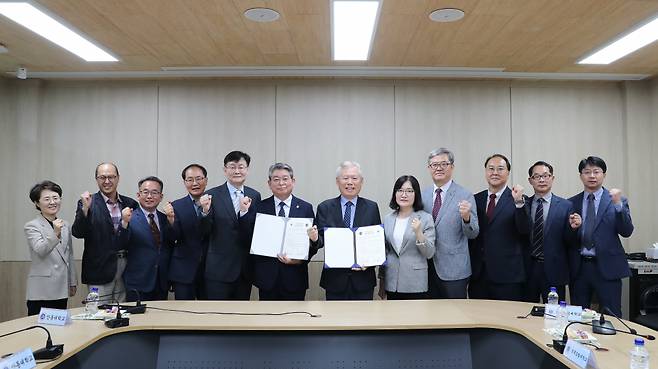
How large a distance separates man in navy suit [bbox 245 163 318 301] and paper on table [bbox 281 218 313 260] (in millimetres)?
121

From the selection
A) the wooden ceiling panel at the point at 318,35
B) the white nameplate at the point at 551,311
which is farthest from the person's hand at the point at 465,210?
the wooden ceiling panel at the point at 318,35

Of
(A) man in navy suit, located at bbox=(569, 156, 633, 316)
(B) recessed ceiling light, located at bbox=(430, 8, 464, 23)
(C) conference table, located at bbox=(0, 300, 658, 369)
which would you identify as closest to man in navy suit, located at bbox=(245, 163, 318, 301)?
(C) conference table, located at bbox=(0, 300, 658, 369)

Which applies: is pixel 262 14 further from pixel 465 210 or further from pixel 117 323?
pixel 117 323

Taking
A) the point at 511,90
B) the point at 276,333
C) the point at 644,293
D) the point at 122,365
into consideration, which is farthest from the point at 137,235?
the point at 644,293

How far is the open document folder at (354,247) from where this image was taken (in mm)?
3254

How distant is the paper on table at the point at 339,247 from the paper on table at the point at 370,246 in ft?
0.17

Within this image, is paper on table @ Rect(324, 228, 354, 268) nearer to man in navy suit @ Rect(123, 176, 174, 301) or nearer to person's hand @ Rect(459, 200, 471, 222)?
person's hand @ Rect(459, 200, 471, 222)

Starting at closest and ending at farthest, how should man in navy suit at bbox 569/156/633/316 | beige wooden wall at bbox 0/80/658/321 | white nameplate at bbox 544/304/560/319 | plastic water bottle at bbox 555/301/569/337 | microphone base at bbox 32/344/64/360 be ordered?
microphone base at bbox 32/344/64/360 → plastic water bottle at bbox 555/301/569/337 → white nameplate at bbox 544/304/560/319 → man in navy suit at bbox 569/156/633/316 → beige wooden wall at bbox 0/80/658/321

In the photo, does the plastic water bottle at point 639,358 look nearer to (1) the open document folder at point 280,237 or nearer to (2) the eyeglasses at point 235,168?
(1) the open document folder at point 280,237

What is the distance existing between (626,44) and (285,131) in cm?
340

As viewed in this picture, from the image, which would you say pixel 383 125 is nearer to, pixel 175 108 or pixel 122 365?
pixel 175 108

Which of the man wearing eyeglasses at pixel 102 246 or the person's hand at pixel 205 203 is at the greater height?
the person's hand at pixel 205 203

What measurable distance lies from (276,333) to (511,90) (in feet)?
13.4

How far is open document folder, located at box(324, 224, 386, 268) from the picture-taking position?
10.7ft
